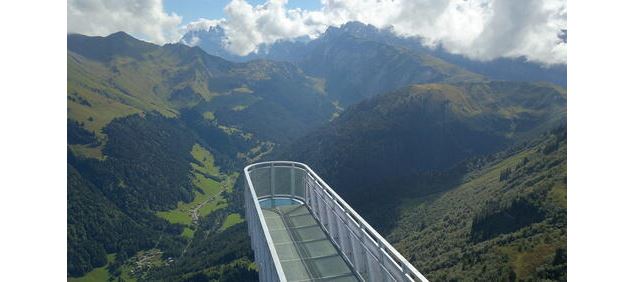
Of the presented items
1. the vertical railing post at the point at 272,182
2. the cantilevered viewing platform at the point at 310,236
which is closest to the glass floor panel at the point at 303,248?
the cantilevered viewing platform at the point at 310,236

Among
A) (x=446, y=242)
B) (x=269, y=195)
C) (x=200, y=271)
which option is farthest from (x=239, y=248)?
(x=269, y=195)

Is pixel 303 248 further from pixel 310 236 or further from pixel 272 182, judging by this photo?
pixel 272 182

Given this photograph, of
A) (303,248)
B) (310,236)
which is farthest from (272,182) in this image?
(303,248)

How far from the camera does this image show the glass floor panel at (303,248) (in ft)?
46.0

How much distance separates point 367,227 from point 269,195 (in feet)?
31.6

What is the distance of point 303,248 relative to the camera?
15.8 meters

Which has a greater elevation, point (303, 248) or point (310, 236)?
point (310, 236)

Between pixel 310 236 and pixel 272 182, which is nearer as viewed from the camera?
pixel 310 236

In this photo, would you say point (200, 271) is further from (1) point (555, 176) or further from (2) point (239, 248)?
(1) point (555, 176)

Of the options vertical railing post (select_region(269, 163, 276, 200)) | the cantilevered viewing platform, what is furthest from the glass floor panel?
vertical railing post (select_region(269, 163, 276, 200))

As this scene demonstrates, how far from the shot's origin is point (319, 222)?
18.1 m

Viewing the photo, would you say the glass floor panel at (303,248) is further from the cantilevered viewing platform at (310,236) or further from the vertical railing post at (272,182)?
the vertical railing post at (272,182)

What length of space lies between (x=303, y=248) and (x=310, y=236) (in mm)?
1044

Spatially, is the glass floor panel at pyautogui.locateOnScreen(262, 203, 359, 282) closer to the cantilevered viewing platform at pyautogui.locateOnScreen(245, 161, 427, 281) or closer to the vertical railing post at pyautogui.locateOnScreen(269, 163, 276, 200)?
the cantilevered viewing platform at pyautogui.locateOnScreen(245, 161, 427, 281)
